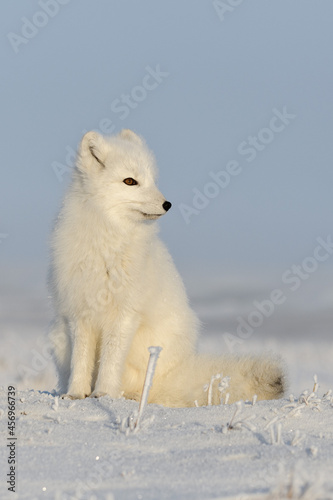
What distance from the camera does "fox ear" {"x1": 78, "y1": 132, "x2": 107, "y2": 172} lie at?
5480 millimetres

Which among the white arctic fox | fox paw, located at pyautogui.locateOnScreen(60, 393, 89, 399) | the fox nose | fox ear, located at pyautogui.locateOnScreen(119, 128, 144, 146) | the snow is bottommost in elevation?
the snow

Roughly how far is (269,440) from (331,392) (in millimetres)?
1400

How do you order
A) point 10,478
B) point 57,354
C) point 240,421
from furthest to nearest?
point 57,354 → point 240,421 → point 10,478

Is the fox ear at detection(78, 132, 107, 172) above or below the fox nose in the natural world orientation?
above

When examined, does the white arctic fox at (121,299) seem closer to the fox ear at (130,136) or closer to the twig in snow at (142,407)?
the fox ear at (130,136)

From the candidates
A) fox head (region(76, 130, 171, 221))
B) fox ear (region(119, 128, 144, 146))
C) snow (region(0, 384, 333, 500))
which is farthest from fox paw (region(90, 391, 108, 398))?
fox ear (region(119, 128, 144, 146))

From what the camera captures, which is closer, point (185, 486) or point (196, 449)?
point (185, 486)

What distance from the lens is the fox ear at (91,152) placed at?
18.0 feet

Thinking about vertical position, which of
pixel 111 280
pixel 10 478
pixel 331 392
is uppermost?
pixel 111 280

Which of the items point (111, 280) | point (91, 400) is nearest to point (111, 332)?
point (111, 280)

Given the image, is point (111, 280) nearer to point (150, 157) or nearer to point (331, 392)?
point (150, 157)

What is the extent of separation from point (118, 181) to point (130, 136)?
964mm

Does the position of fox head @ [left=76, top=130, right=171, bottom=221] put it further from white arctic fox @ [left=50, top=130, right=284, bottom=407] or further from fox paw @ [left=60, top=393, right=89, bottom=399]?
fox paw @ [left=60, top=393, right=89, bottom=399]

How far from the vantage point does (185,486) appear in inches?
95.7
